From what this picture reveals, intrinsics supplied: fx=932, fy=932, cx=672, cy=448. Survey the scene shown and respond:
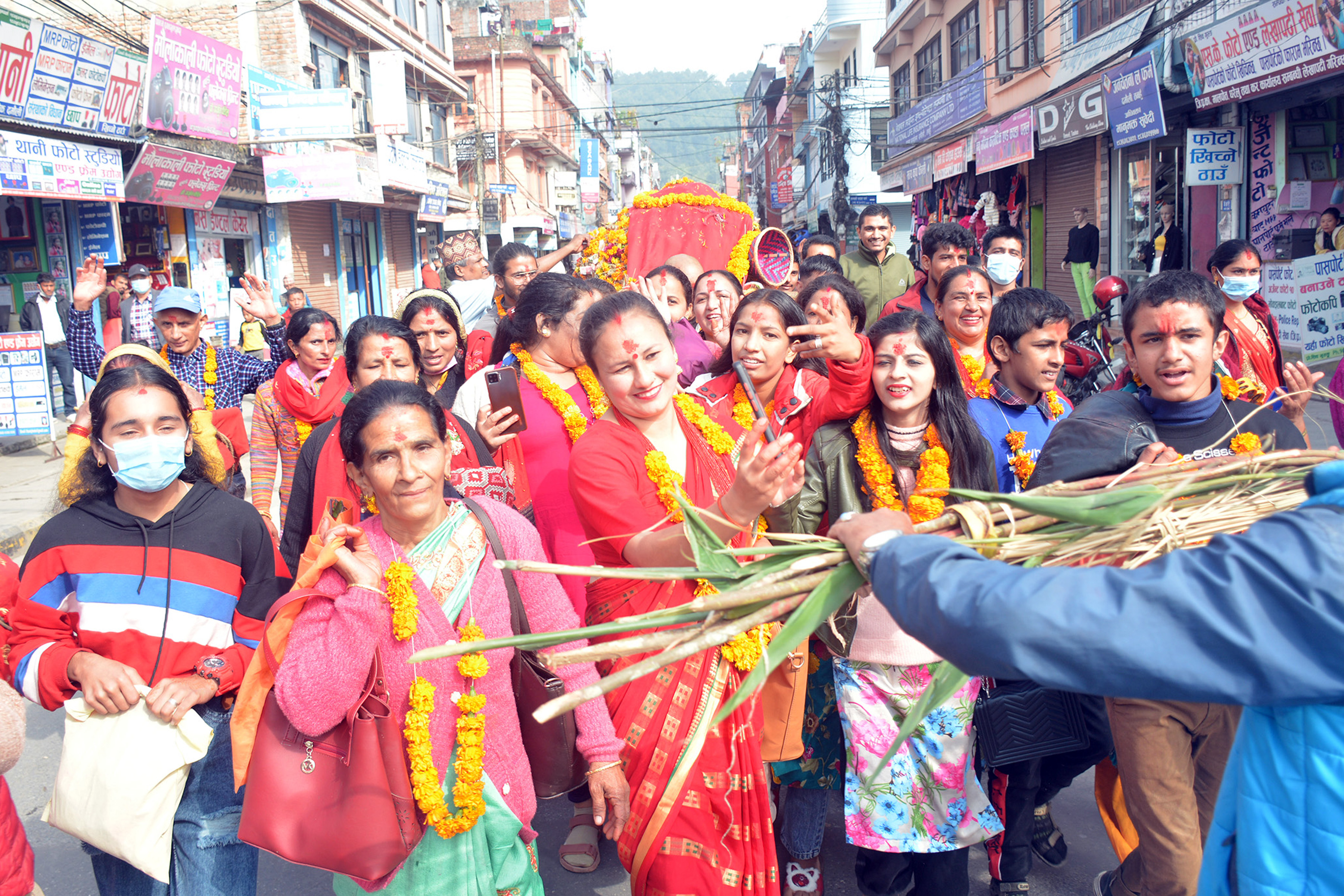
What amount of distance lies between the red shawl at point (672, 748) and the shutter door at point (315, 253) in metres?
16.9

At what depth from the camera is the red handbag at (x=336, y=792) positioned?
1920 mm

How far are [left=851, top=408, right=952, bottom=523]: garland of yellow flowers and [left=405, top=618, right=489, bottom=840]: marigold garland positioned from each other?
4.22 feet

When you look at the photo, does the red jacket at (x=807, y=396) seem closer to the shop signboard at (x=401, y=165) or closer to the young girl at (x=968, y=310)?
the young girl at (x=968, y=310)

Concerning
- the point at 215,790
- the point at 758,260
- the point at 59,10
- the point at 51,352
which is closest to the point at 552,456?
the point at 215,790

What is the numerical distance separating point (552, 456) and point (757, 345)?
84 cm

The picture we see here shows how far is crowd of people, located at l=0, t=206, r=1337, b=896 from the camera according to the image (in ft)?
6.82

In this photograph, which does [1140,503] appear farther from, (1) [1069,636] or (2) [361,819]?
(2) [361,819]

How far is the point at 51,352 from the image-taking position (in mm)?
11273

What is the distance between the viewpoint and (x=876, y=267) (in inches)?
265

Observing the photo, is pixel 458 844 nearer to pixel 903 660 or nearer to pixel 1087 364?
pixel 903 660

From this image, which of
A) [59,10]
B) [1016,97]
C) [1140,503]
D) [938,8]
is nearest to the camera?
[1140,503]

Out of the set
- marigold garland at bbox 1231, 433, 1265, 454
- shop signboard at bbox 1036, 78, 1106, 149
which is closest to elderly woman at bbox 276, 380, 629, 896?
marigold garland at bbox 1231, 433, 1265, 454

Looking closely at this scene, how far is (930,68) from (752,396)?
81.5ft

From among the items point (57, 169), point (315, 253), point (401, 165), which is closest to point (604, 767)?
point (57, 169)
